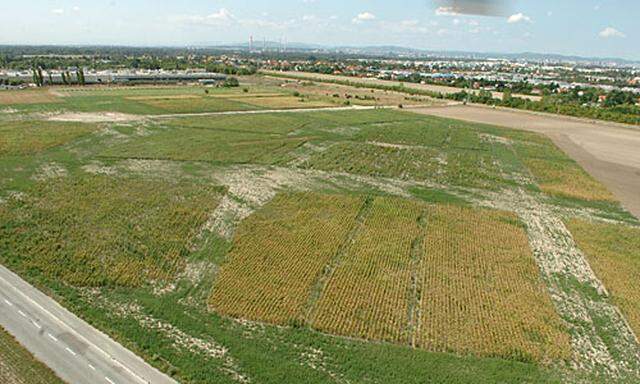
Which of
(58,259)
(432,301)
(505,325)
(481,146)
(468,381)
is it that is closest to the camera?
(468,381)

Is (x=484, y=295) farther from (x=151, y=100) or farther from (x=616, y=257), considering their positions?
(x=151, y=100)

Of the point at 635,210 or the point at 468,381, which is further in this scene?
the point at 635,210

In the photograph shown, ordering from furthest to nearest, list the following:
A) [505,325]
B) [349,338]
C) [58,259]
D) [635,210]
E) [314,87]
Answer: [314,87] → [635,210] → [58,259] → [505,325] → [349,338]

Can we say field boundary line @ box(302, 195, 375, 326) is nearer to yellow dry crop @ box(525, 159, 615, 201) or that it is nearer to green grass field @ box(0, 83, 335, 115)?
yellow dry crop @ box(525, 159, 615, 201)

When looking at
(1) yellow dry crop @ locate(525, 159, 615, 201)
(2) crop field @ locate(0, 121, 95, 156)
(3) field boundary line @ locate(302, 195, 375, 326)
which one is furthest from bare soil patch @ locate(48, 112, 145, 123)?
(1) yellow dry crop @ locate(525, 159, 615, 201)

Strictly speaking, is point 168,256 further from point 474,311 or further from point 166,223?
point 474,311

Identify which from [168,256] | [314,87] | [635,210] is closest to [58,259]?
[168,256]

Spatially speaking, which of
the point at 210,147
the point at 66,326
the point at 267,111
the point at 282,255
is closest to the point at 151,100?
the point at 267,111
